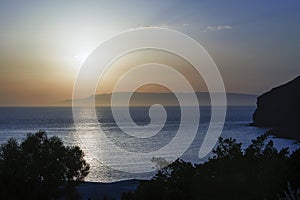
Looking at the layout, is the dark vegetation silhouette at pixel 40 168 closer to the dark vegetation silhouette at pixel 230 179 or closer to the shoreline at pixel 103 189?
the shoreline at pixel 103 189

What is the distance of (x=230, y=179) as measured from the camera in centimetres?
1634

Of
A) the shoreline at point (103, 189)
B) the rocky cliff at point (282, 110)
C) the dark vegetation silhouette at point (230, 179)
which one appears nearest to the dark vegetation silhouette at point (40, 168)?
the shoreline at point (103, 189)

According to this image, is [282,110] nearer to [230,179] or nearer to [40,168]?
[40,168]

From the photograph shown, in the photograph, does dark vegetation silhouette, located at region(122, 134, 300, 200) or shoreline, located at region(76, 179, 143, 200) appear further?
shoreline, located at region(76, 179, 143, 200)

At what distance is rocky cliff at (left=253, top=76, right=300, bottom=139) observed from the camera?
4594 inches

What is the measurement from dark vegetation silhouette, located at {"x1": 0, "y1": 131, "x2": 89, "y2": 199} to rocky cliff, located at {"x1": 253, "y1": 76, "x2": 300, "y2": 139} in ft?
306

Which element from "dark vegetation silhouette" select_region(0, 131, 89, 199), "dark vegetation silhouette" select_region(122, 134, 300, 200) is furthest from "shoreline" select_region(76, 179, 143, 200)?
"dark vegetation silhouette" select_region(122, 134, 300, 200)

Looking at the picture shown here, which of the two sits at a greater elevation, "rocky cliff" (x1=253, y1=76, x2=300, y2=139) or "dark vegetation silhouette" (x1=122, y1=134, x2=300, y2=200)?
"rocky cliff" (x1=253, y1=76, x2=300, y2=139)

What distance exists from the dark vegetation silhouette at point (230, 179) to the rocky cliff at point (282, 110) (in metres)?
96.0

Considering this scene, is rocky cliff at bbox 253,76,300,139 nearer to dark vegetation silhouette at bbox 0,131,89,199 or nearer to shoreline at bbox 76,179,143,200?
shoreline at bbox 76,179,143,200

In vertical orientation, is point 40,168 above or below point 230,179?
above

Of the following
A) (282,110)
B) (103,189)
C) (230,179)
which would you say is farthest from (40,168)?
(282,110)

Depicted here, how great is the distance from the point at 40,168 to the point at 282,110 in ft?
394

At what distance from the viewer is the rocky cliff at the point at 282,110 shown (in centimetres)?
11669
